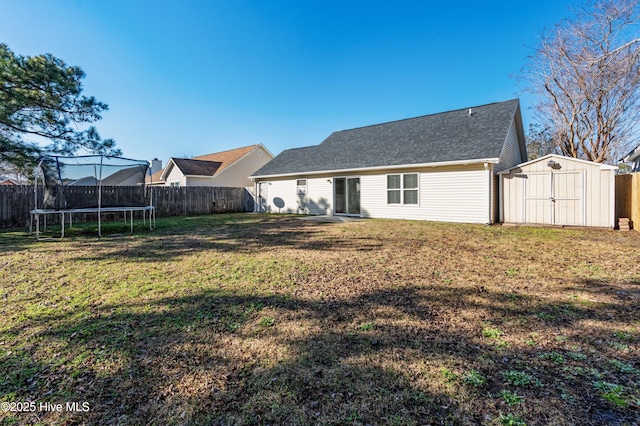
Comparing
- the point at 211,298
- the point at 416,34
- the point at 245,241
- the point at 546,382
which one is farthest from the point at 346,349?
the point at 416,34

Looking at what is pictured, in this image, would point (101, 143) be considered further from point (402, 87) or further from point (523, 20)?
point (523, 20)

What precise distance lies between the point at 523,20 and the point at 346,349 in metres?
16.1

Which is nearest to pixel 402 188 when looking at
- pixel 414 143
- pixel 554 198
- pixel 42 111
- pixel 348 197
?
pixel 414 143

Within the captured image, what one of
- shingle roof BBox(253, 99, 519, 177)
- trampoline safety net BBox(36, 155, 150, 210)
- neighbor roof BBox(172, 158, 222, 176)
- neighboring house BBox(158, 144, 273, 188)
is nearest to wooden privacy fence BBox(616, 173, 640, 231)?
shingle roof BBox(253, 99, 519, 177)

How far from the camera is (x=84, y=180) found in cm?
1055

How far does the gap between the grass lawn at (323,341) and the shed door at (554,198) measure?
449cm

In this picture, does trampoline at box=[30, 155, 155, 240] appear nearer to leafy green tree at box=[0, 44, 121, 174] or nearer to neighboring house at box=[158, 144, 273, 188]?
leafy green tree at box=[0, 44, 121, 174]

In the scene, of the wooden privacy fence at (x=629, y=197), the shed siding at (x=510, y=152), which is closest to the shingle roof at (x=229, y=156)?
the shed siding at (x=510, y=152)

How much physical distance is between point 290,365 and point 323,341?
44 centimetres

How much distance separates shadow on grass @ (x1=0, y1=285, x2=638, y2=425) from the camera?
1.78m

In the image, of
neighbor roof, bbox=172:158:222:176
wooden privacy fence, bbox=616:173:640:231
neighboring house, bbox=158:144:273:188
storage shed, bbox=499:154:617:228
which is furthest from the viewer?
neighboring house, bbox=158:144:273:188

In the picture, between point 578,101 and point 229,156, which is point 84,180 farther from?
point 578,101

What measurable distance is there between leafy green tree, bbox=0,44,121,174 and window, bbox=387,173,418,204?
37.3 feet

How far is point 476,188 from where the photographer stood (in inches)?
400
